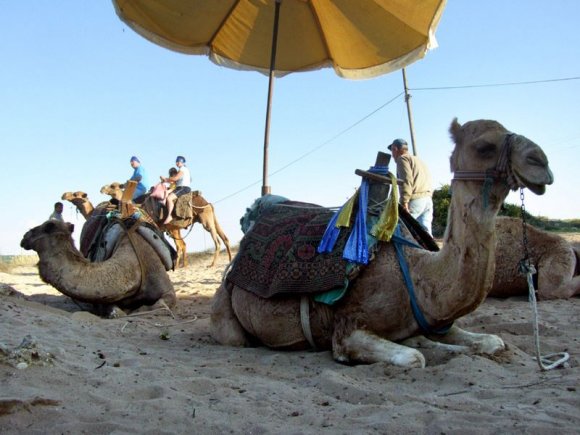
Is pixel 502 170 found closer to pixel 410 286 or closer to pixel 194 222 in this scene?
pixel 410 286

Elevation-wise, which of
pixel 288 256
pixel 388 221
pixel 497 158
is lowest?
pixel 288 256

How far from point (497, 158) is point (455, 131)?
449 millimetres

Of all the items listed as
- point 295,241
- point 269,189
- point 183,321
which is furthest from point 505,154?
point 183,321

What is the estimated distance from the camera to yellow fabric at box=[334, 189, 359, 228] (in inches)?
173

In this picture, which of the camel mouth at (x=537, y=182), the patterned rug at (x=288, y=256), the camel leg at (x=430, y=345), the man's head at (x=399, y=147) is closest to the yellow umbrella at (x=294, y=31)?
the man's head at (x=399, y=147)

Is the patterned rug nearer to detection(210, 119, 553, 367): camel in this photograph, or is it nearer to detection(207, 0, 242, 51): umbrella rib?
detection(210, 119, 553, 367): camel

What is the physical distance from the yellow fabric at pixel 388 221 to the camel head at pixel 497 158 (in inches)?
20.5

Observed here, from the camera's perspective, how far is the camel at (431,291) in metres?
3.66

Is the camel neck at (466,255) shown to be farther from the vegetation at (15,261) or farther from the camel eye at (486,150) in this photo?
the vegetation at (15,261)

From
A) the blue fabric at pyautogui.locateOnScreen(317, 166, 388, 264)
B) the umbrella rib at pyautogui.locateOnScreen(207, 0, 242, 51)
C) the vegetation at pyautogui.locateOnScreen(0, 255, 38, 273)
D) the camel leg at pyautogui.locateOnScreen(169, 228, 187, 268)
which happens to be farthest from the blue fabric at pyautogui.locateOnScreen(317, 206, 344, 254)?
the vegetation at pyautogui.locateOnScreen(0, 255, 38, 273)

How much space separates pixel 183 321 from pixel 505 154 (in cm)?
423

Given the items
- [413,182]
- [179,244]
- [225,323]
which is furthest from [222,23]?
[179,244]

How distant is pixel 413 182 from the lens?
7.87 m

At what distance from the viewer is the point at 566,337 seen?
4.99 m
